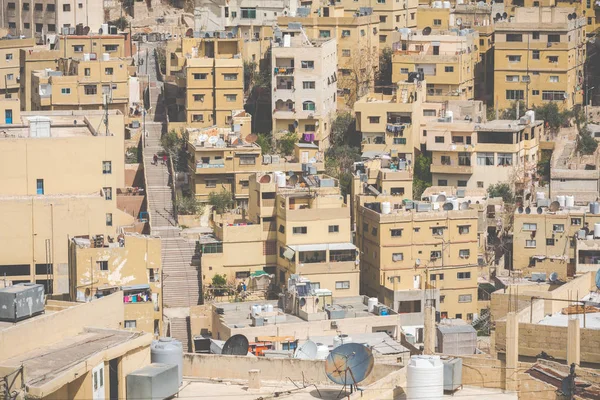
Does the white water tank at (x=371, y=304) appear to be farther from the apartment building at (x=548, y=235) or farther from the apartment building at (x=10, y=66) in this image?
the apartment building at (x=10, y=66)

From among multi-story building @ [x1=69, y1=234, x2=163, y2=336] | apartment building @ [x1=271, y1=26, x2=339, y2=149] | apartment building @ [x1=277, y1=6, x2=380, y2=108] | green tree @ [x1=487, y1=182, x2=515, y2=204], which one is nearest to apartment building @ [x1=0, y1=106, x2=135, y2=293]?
multi-story building @ [x1=69, y1=234, x2=163, y2=336]

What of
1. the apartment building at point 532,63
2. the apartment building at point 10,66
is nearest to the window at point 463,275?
the apartment building at point 532,63

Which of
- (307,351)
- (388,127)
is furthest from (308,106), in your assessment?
(307,351)

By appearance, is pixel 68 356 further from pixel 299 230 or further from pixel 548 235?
pixel 548 235

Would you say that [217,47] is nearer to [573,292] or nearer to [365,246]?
[365,246]

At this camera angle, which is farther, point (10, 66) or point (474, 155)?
point (10, 66)
